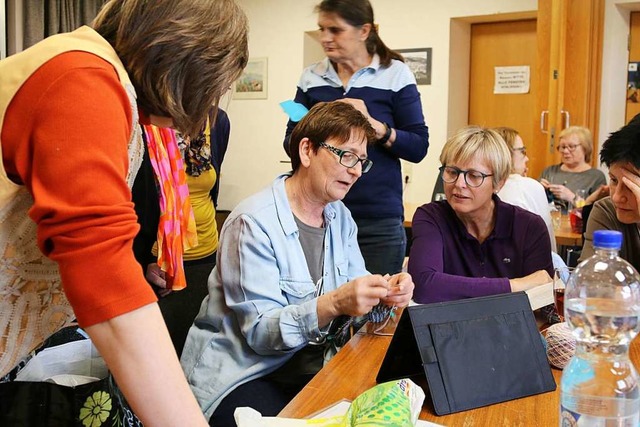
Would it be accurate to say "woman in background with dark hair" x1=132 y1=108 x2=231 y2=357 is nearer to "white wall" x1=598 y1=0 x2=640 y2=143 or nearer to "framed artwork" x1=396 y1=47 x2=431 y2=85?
"framed artwork" x1=396 y1=47 x2=431 y2=85

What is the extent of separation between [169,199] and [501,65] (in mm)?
Answer: 4746

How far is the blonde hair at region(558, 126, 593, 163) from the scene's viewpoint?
4.81 m

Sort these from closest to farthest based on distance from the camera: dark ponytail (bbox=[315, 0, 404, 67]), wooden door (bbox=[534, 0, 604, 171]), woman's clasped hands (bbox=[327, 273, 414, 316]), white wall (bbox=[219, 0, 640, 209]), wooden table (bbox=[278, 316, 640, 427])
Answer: wooden table (bbox=[278, 316, 640, 427]) < woman's clasped hands (bbox=[327, 273, 414, 316]) < dark ponytail (bbox=[315, 0, 404, 67]) < wooden door (bbox=[534, 0, 604, 171]) < white wall (bbox=[219, 0, 640, 209])

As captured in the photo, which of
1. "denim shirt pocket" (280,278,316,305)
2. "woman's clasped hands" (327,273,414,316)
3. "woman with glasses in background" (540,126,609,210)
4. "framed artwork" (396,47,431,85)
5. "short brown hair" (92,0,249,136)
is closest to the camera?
"short brown hair" (92,0,249,136)

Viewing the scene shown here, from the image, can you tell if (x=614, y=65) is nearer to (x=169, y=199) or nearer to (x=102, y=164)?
(x=169, y=199)

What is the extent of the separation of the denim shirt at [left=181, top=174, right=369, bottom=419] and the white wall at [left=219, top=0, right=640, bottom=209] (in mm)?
4138

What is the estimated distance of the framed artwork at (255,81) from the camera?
21.1 ft

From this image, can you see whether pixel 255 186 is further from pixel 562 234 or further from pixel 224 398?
pixel 224 398

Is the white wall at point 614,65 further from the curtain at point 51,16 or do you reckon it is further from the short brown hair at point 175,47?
the short brown hair at point 175,47

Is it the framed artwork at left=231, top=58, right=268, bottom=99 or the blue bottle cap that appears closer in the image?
the blue bottle cap

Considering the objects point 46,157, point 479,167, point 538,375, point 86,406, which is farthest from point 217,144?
point 46,157

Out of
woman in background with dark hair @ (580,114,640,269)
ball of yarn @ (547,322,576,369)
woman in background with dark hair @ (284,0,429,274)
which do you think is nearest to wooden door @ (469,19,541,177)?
woman in background with dark hair @ (284,0,429,274)

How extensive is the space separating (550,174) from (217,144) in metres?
3.13

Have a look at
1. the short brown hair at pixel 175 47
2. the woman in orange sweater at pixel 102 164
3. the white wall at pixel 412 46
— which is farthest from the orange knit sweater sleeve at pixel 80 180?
the white wall at pixel 412 46
